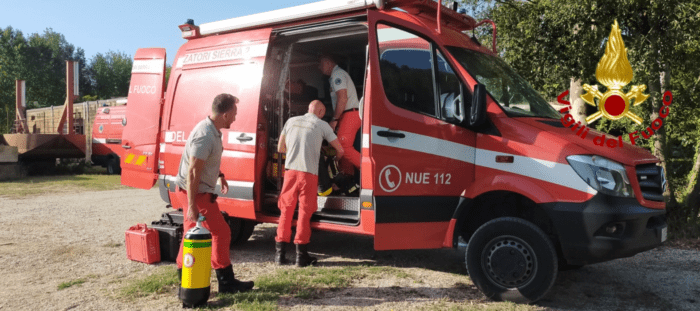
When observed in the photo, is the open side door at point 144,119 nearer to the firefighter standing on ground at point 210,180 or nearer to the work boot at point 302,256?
the work boot at point 302,256

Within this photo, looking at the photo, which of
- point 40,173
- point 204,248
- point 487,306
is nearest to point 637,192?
point 487,306

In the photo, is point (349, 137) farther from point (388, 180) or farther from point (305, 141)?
point (388, 180)

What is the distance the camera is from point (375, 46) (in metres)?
5.10

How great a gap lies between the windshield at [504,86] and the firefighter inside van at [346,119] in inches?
61.4

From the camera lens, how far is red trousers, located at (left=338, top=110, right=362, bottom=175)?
6.32 m

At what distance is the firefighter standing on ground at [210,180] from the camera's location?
14.6 ft

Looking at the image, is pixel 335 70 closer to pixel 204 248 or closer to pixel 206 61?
pixel 206 61

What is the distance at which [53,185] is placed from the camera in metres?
15.6

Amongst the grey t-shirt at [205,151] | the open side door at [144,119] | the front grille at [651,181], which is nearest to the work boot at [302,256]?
the grey t-shirt at [205,151]

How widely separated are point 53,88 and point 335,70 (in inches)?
2276

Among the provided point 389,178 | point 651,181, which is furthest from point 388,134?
point 651,181

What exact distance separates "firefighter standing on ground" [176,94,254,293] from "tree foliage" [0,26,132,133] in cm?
4461

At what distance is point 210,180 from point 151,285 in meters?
→ 1.26

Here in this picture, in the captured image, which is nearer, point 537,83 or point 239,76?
point 239,76
